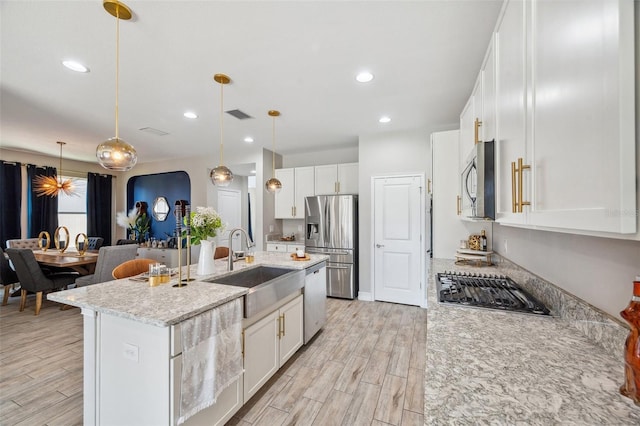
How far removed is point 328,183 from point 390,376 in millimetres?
3214

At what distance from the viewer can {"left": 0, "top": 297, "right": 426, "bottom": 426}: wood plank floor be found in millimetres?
1802

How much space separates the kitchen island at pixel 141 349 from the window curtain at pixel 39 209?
5.68 metres

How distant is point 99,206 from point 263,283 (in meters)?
6.48

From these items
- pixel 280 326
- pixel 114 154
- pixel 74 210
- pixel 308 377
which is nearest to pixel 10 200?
pixel 74 210

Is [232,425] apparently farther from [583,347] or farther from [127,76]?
[127,76]

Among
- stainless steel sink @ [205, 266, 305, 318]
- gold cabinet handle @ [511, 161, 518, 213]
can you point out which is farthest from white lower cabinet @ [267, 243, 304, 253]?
gold cabinet handle @ [511, 161, 518, 213]

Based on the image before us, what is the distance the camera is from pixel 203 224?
2.07 meters

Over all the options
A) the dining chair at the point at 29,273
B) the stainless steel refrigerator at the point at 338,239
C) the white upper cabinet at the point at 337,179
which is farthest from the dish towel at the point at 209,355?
the dining chair at the point at 29,273

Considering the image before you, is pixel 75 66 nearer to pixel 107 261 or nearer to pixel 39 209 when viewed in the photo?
pixel 107 261

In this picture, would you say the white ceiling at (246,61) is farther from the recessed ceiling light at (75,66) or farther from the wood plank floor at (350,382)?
the wood plank floor at (350,382)

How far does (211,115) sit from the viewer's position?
3443 millimetres

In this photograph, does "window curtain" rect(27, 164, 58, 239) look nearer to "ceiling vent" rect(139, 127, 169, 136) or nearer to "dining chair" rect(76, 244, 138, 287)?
"dining chair" rect(76, 244, 138, 287)

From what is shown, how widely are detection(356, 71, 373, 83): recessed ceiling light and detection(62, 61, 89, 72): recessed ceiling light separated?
245 centimetres

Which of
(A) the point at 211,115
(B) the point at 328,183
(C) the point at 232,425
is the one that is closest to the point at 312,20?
(A) the point at 211,115
